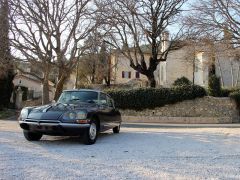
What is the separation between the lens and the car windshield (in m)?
12.7

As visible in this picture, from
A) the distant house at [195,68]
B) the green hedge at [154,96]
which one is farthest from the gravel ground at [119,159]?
the distant house at [195,68]

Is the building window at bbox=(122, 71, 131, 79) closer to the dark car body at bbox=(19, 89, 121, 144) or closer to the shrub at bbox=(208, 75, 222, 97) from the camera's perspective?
the shrub at bbox=(208, 75, 222, 97)

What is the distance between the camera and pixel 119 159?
28.5ft

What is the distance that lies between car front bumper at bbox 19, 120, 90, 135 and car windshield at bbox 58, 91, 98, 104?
1.85 meters

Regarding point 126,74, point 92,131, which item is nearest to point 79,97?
point 92,131

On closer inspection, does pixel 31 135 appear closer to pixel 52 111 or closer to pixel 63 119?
pixel 52 111

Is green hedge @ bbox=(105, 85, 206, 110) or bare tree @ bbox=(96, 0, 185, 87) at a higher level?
bare tree @ bbox=(96, 0, 185, 87)

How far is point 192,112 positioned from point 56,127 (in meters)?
18.6

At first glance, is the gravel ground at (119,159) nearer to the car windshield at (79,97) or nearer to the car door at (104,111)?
the car door at (104,111)

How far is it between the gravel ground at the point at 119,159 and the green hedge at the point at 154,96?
16.0 meters

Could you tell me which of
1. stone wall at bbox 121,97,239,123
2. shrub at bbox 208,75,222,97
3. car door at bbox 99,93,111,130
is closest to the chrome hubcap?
car door at bbox 99,93,111,130

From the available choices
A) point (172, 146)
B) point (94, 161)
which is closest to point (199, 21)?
point (172, 146)

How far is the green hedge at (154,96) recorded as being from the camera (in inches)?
1110

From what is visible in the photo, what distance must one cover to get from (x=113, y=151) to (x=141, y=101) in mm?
18560
